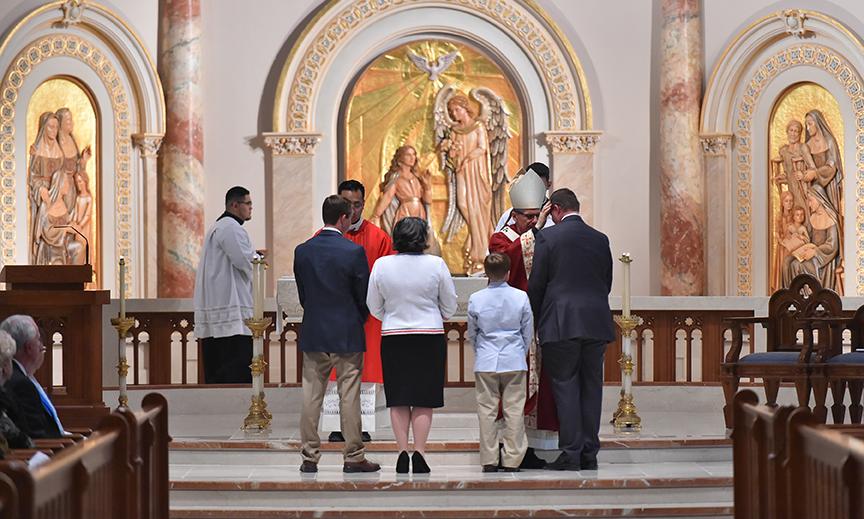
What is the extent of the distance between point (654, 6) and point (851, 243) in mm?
3412

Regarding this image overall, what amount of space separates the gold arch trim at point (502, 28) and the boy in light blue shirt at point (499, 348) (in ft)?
22.6

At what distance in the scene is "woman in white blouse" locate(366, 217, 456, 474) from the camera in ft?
26.6

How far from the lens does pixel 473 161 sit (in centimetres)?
1519

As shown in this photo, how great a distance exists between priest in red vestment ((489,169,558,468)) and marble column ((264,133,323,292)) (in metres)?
6.02

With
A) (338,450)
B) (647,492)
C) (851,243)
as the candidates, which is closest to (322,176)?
(851,243)

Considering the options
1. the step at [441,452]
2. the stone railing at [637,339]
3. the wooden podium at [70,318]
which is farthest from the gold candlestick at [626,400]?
the wooden podium at [70,318]

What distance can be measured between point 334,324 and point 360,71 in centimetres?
748

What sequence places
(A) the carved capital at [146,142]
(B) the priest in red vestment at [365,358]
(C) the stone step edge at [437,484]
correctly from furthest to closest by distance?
(A) the carved capital at [146,142] → (B) the priest in red vestment at [365,358] → (C) the stone step edge at [437,484]

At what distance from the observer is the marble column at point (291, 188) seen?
48.1ft

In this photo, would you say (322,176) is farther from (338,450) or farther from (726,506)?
(726,506)

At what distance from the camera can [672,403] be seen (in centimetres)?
1201

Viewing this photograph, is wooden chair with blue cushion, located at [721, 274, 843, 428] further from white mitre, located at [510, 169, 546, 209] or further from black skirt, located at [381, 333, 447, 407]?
black skirt, located at [381, 333, 447, 407]

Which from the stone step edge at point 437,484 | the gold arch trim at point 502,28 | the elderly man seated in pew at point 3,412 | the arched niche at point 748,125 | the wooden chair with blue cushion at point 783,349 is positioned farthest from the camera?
the gold arch trim at point 502,28

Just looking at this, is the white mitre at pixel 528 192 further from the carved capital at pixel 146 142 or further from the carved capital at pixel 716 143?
the carved capital at pixel 146 142
